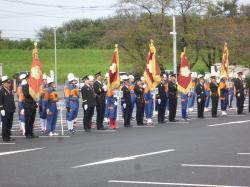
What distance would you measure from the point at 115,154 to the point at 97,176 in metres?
3.15

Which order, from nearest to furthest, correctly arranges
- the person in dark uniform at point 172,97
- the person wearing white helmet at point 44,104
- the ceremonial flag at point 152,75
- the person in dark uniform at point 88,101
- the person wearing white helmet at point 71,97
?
the person wearing white helmet at point 44,104 < the person wearing white helmet at point 71,97 < the person in dark uniform at point 88,101 < the ceremonial flag at point 152,75 < the person in dark uniform at point 172,97

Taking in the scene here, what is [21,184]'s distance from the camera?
1052 centimetres

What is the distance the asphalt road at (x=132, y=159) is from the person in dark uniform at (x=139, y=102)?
7.65 ft

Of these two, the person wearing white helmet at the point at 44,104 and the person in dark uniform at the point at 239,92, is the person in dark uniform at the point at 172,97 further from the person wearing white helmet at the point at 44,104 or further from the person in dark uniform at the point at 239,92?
the person wearing white helmet at the point at 44,104

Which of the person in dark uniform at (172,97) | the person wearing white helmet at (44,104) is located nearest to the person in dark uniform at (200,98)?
the person in dark uniform at (172,97)

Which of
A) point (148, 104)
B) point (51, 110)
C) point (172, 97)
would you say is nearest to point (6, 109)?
point (51, 110)

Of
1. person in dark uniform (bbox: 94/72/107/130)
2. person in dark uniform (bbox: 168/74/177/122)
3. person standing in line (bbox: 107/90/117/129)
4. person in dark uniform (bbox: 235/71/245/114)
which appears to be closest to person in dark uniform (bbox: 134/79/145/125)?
person standing in line (bbox: 107/90/117/129)

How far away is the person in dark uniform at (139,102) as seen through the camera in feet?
76.8

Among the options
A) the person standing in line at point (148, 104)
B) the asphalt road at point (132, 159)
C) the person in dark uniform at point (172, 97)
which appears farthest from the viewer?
the person in dark uniform at point (172, 97)

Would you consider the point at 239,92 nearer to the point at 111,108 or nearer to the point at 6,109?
the point at 111,108

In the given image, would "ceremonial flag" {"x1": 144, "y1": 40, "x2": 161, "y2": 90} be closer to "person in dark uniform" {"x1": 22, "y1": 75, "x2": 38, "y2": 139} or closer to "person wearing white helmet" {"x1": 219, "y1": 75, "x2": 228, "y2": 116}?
"person wearing white helmet" {"x1": 219, "y1": 75, "x2": 228, "y2": 116}

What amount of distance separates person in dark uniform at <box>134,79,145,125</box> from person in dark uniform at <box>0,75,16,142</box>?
5.95m

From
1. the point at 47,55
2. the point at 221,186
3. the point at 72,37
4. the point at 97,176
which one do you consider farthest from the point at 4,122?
the point at 72,37

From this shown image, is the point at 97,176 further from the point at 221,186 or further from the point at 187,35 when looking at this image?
the point at 187,35
